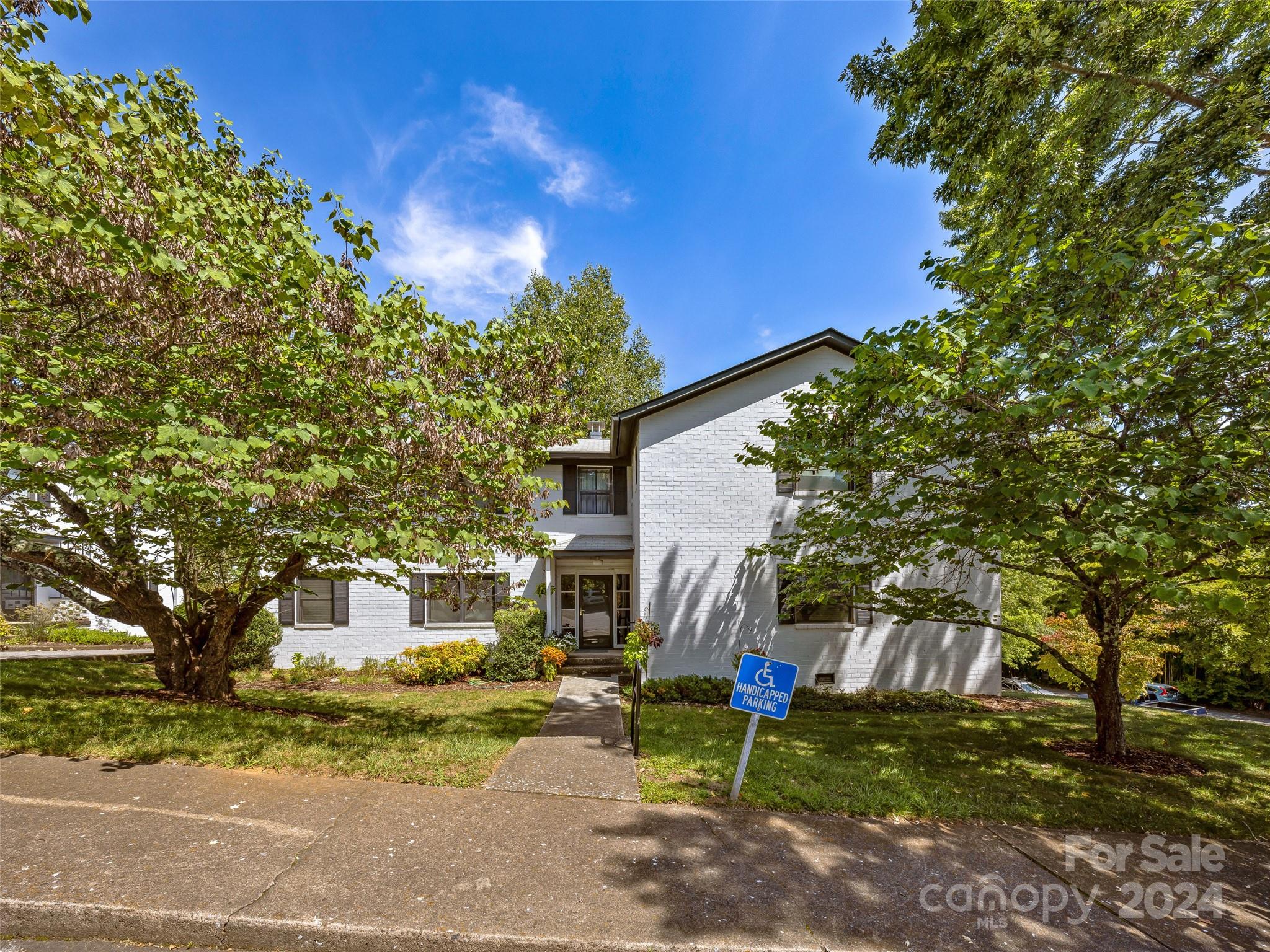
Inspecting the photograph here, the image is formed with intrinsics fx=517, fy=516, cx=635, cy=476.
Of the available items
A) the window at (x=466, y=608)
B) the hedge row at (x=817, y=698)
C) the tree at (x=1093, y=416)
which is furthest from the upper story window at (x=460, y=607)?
the tree at (x=1093, y=416)

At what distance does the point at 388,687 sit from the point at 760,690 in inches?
389

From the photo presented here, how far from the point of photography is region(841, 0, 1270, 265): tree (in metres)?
5.33

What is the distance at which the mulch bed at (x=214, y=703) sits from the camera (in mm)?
7266

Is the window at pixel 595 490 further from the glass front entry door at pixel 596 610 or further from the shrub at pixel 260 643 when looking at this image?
the shrub at pixel 260 643

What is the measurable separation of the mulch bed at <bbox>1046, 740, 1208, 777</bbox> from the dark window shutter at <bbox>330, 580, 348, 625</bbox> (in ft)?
46.7

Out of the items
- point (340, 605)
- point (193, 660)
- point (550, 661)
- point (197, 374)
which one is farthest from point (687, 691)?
point (197, 374)

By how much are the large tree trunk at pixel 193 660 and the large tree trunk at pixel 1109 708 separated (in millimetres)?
12406

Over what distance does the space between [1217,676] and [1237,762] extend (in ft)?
54.5

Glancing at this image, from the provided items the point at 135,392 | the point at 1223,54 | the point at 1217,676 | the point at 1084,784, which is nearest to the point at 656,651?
the point at 1084,784

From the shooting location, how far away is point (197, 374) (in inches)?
227

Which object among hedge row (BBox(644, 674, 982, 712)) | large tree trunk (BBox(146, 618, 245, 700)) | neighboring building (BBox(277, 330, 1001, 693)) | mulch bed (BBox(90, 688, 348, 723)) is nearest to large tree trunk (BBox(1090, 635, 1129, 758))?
hedge row (BBox(644, 674, 982, 712))

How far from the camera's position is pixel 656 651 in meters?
11.3

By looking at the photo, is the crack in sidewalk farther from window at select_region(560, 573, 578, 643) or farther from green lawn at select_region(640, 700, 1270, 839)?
window at select_region(560, 573, 578, 643)

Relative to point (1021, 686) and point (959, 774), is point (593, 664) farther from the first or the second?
point (1021, 686)
